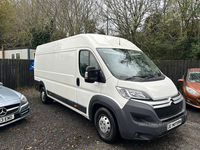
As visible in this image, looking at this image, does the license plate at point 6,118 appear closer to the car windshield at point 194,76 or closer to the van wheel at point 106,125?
the van wheel at point 106,125

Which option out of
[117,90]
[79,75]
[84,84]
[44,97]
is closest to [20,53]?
[44,97]

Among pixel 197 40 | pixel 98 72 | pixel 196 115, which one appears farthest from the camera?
pixel 197 40

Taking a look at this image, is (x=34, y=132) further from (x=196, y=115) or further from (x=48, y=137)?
(x=196, y=115)

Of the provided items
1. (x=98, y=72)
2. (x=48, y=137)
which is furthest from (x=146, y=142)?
(x=48, y=137)

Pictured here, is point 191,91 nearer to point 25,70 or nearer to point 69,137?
point 69,137

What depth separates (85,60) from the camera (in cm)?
360

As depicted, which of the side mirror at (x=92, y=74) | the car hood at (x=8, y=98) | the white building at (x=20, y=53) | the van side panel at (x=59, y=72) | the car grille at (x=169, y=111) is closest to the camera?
the car grille at (x=169, y=111)

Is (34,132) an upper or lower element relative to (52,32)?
lower

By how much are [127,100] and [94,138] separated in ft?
4.62

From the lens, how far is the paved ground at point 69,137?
9.98 feet

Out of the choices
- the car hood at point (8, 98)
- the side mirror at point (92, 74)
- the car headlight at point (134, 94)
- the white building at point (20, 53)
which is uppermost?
the white building at point (20, 53)

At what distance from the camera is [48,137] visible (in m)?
3.42

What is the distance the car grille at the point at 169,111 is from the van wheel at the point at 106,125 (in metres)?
0.88

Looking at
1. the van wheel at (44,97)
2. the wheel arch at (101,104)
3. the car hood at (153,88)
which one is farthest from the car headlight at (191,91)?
the van wheel at (44,97)
